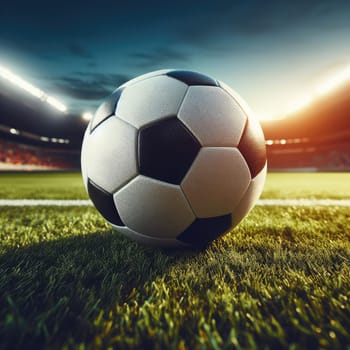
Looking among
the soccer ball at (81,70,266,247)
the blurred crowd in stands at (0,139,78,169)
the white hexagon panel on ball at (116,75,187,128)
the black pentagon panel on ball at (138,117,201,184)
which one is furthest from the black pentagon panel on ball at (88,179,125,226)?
the blurred crowd in stands at (0,139,78,169)

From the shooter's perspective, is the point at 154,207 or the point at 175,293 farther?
the point at 154,207

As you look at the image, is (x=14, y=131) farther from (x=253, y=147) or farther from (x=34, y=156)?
(x=253, y=147)

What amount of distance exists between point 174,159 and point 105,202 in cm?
48

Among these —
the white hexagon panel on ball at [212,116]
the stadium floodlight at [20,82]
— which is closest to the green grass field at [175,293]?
the white hexagon panel on ball at [212,116]

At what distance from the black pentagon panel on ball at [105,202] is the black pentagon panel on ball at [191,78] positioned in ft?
2.36

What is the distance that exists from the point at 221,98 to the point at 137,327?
1110 millimetres

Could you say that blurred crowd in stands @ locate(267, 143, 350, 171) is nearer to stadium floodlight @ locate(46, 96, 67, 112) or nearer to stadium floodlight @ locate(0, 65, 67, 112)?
stadium floodlight @ locate(46, 96, 67, 112)

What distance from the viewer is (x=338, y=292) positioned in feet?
3.52

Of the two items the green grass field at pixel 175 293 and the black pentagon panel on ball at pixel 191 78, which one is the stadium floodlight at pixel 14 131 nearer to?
the green grass field at pixel 175 293

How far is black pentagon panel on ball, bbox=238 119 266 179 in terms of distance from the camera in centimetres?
147

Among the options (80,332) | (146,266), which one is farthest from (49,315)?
(146,266)

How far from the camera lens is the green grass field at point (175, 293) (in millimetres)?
828

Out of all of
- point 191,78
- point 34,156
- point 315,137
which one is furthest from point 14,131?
point 191,78

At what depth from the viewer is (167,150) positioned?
1305 mm
